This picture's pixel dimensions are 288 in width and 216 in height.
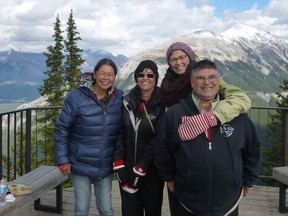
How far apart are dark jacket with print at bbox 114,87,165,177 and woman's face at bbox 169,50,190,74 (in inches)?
14.3

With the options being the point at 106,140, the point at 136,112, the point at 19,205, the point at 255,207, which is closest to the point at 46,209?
the point at 19,205

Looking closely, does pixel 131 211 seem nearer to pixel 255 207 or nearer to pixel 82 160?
pixel 82 160

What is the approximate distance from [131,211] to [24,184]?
47.7 inches

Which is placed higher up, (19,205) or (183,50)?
(183,50)

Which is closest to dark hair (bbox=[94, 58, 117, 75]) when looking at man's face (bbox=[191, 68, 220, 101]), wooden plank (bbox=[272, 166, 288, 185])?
man's face (bbox=[191, 68, 220, 101])

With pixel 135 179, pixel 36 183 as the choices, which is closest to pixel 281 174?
pixel 135 179

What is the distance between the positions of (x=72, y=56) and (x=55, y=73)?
256 centimetres

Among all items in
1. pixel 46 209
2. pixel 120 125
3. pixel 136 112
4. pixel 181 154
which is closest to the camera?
pixel 181 154

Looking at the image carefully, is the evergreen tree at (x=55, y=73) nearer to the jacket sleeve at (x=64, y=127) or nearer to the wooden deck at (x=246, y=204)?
the wooden deck at (x=246, y=204)

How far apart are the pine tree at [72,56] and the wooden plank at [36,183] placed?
82.1 feet

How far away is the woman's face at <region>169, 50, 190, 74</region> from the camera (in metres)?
3.06

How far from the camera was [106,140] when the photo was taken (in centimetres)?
347

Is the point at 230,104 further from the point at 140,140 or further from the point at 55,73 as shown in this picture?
the point at 55,73

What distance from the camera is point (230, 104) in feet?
8.44
